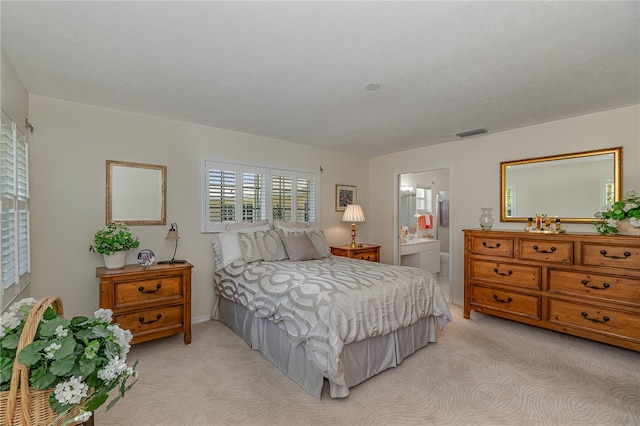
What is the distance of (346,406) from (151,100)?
311cm

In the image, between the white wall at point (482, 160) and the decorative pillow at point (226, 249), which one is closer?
the white wall at point (482, 160)

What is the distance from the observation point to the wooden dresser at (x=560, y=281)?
8.98ft

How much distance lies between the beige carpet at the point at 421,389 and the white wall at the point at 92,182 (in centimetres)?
96

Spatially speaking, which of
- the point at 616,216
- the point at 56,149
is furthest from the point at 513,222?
the point at 56,149

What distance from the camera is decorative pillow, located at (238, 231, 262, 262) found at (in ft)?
11.4

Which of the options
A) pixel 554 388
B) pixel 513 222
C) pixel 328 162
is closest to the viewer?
pixel 554 388

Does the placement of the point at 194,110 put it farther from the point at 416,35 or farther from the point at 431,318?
the point at 431,318

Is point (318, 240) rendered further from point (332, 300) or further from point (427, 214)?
point (427, 214)

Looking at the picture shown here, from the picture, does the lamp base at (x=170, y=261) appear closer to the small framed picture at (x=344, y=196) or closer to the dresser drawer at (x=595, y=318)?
the small framed picture at (x=344, y=196)

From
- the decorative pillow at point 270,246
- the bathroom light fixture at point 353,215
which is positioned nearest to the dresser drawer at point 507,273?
the bathroom light fixture at point 353,215

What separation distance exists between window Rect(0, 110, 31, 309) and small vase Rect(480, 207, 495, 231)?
14.8 feet

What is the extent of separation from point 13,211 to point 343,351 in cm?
263

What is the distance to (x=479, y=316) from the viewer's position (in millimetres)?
3893

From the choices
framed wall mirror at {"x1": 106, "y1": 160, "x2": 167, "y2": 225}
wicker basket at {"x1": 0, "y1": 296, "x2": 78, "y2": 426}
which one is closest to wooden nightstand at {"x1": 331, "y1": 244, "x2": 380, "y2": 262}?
framed wall mirror at {"x1": 106, "y1": 160, "x2": 167, "y2": 225}
